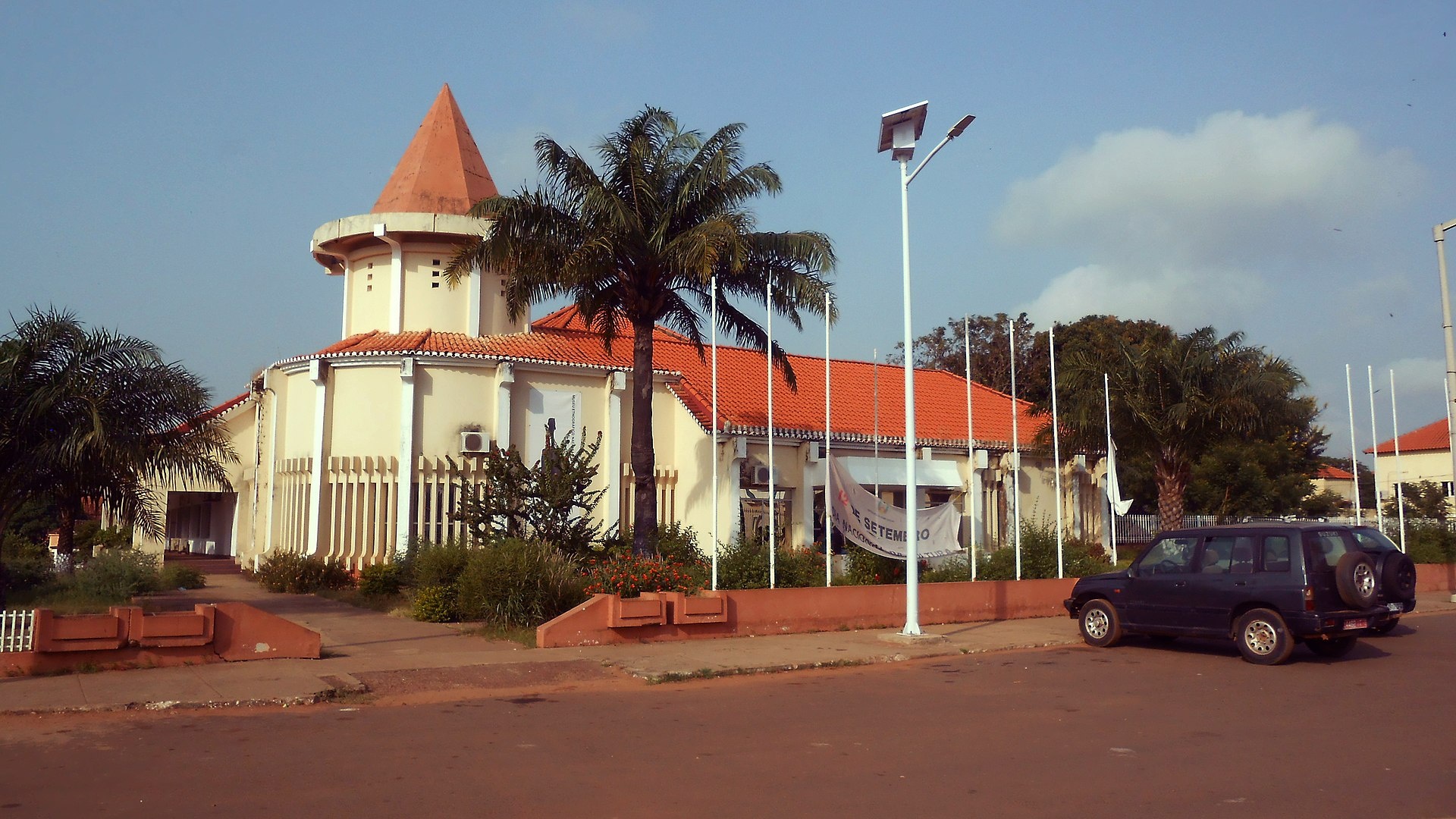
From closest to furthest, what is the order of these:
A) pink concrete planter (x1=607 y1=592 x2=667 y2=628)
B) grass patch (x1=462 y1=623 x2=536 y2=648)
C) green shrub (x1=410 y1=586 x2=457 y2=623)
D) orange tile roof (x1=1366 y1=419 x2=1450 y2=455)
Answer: pink concrete planter (x1=607 y1=592 x2=667 y2=628) → grass patch (x1=462 y1=623 x2=536 y2=648) → green shrub (x1=410 y1=586 x2=457 y2=623) → orange tile roof (x1=1366 y1=419 x2=1450 y2=455)

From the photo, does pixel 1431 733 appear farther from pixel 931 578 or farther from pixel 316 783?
pixel 931 578

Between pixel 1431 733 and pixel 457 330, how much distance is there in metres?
20.3

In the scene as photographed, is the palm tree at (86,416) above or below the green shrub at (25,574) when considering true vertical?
above

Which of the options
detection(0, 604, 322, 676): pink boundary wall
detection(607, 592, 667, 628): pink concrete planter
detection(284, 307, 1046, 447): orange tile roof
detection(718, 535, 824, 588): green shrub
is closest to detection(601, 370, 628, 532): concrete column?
detection(284, 307, 1046, 447): orange tile roof

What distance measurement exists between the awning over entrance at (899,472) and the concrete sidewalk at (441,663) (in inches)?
311

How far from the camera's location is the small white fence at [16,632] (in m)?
11.5

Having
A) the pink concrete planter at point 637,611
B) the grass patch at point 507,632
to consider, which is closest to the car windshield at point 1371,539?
the pink concrete planter at point 637,611

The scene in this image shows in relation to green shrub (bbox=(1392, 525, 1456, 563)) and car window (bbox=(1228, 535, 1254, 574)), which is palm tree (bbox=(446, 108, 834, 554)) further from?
green shrub (bbox=(1392, 525, 1456, 563))

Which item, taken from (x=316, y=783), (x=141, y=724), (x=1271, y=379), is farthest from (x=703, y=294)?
(x=1271, y=379)

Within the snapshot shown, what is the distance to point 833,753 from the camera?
330 inches

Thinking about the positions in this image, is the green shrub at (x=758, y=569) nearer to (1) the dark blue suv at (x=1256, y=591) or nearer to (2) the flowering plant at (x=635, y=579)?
(2) the flowering plant at (x=635, y=579)

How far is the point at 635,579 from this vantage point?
52.2 ft

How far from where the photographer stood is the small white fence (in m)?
11.5

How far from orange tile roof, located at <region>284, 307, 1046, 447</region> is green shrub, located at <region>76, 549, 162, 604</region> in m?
6.26
